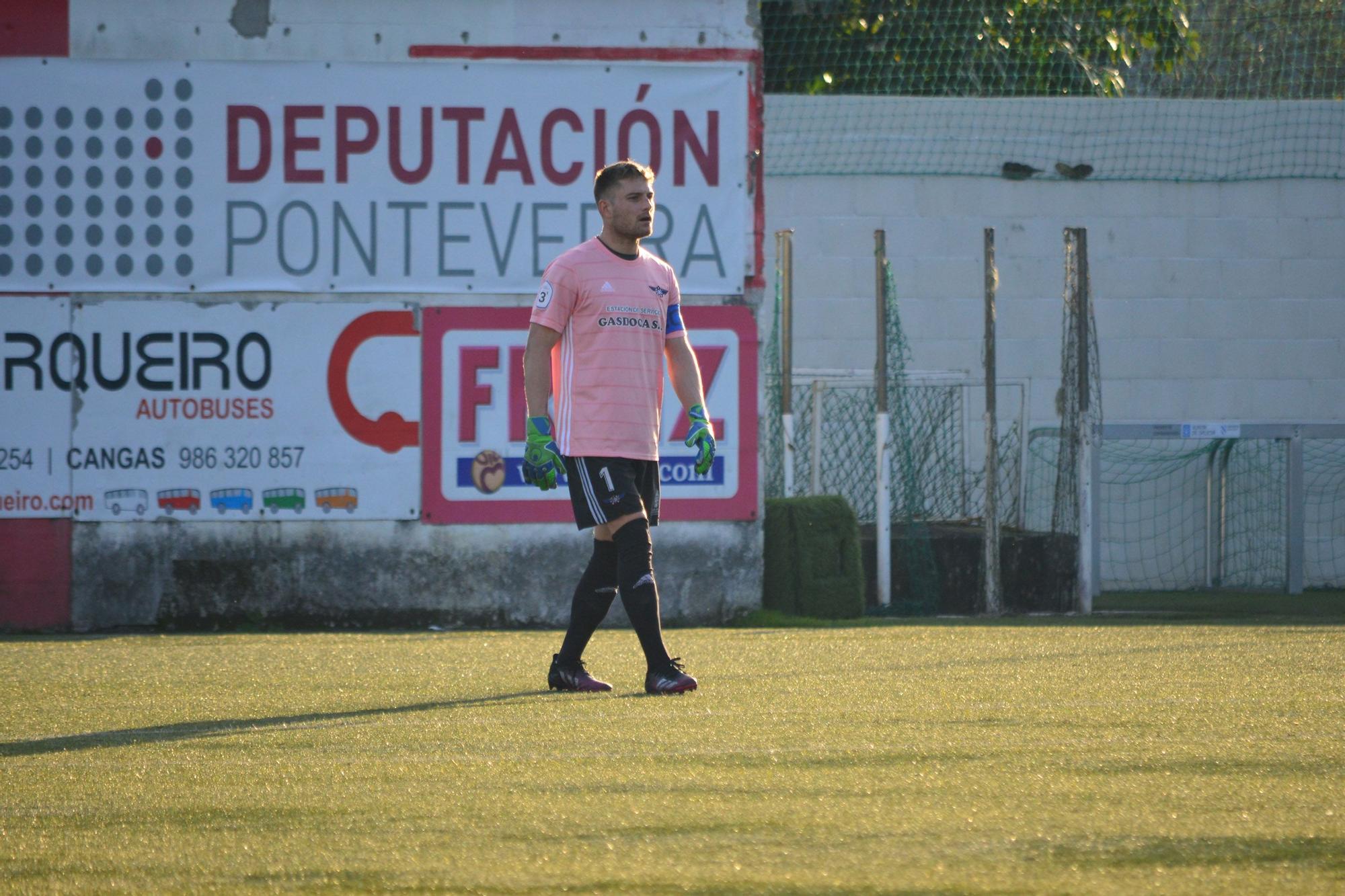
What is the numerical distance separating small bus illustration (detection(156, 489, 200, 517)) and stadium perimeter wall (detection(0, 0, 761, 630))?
0.29 feet

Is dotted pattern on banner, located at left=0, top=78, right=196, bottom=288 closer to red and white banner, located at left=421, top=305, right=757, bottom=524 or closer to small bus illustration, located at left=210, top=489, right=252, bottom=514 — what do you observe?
small bus illustration, located at left=210, top=489, right=252, bottom=514

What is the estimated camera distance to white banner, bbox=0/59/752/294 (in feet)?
29.1

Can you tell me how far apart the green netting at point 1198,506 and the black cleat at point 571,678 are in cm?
819

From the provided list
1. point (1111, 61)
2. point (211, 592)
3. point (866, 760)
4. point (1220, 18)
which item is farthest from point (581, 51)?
point (1111, 61)

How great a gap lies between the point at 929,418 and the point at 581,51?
489 centimetres

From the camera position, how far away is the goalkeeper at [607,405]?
215 inches

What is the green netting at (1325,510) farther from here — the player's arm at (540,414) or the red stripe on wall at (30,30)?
the red stripe on wall at (30,30)

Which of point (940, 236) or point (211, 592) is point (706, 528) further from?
point (940, 236)

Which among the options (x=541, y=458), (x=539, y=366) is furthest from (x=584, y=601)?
(x=539, y=366)

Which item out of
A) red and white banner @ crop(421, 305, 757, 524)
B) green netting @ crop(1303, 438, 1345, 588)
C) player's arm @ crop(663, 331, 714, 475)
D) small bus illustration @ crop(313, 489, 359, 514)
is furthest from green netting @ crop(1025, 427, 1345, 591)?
player's arm @ crop(663, 331, 714, 475)

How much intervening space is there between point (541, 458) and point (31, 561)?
454 cm

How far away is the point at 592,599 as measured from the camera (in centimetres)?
561

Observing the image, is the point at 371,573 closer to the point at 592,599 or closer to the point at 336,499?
the point at 336,499

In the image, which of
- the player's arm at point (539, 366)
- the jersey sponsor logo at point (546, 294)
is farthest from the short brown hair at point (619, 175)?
the player's arm at point (539, 366)
